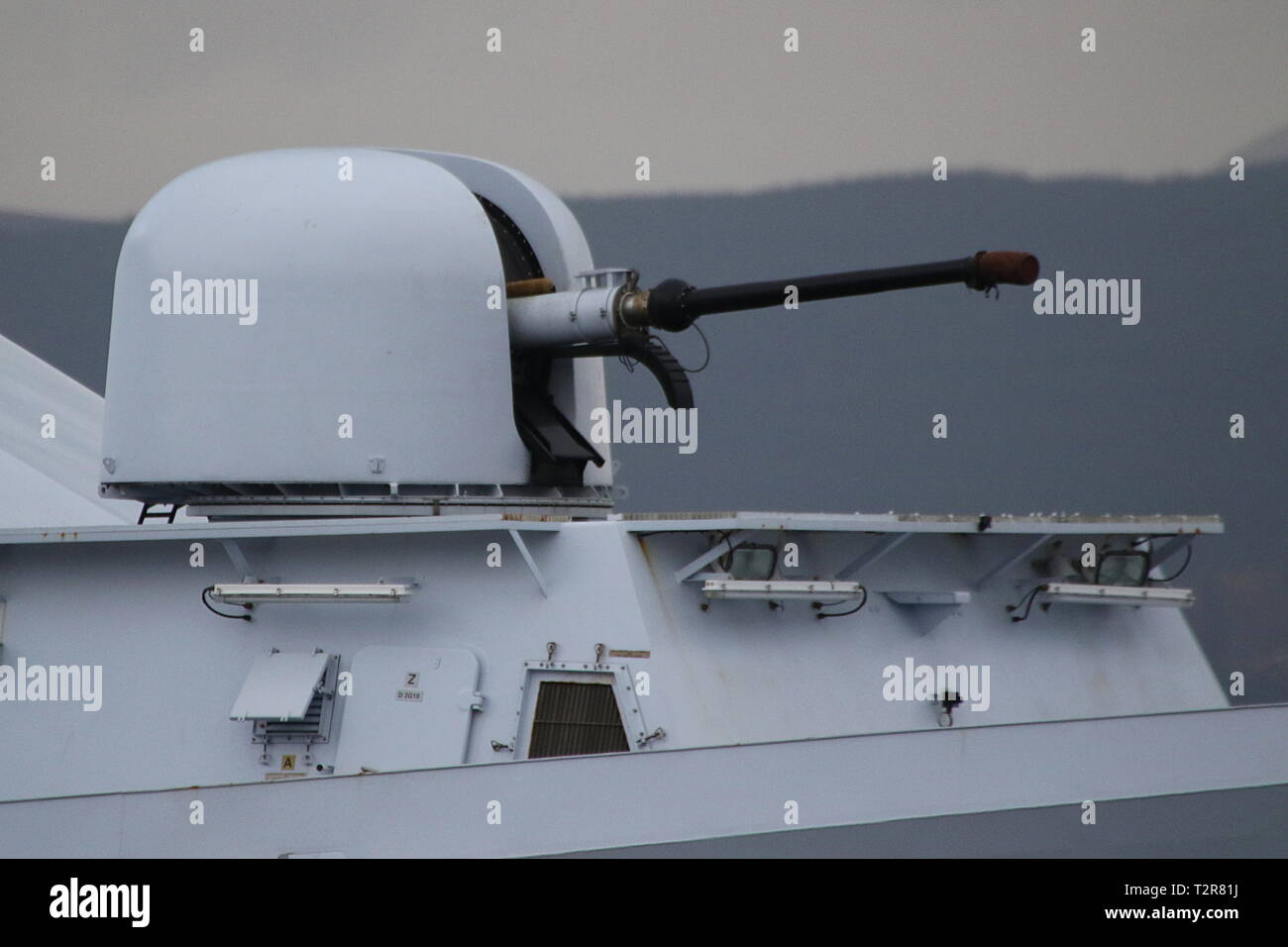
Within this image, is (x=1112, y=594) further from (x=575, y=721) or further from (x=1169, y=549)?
(x=575, y=721)

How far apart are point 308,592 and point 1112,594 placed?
5165 millimetres

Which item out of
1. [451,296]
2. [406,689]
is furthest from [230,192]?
[406,689]

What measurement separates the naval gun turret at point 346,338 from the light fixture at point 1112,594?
2.39 metres

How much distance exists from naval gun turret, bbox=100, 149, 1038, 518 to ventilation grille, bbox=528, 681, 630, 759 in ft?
5.85

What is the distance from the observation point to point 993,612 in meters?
11.9

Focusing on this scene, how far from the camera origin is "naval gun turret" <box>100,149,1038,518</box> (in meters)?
11.7

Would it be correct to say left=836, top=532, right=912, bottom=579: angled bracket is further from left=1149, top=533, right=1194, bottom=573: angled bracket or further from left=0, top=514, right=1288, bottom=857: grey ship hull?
left=1149, top=533, right=1194, bottom=573: angled bracket

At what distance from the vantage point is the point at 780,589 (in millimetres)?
10508

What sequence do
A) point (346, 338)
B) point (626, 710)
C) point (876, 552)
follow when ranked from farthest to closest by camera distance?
point (346, 338) → point (876, 552) → point (626, 710)

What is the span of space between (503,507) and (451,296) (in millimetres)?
1426

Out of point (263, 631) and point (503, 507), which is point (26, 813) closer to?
point (263, 631)

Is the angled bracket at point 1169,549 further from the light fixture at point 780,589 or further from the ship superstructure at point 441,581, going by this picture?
the light fixture at point 780,589

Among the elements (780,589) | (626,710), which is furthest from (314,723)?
(780,589)
